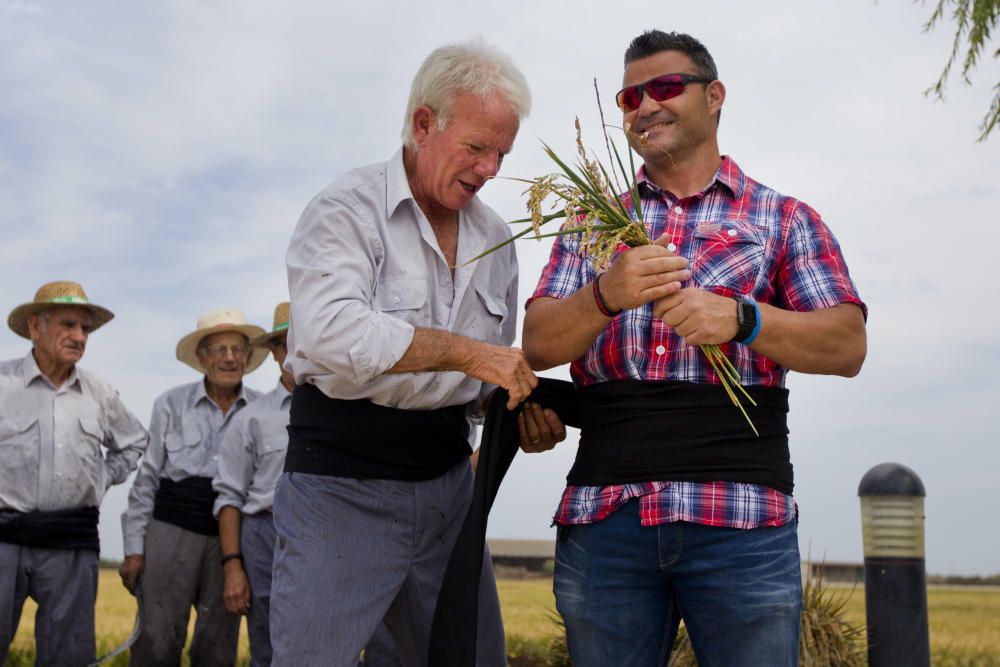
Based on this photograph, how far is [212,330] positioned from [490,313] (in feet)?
15.9

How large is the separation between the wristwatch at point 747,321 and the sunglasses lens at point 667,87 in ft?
2.34

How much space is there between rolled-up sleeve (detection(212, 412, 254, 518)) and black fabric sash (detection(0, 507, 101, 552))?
2.81ft

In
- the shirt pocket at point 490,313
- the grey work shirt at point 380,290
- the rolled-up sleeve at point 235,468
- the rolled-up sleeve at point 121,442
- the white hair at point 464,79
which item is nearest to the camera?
the grey work shirt at point 380,290

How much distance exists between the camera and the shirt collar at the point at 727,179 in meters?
3.12

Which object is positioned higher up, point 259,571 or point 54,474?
point 54,474

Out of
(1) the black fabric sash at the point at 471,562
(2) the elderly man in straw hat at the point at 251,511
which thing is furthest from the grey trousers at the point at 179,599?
(1) the black fabric sash at the point at 471,562

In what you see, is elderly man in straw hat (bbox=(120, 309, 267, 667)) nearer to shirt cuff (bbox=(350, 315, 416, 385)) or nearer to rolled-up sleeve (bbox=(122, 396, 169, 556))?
rolled-up sleeve (bbox=(122, 396, 169, 556))

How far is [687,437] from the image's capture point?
113 inches

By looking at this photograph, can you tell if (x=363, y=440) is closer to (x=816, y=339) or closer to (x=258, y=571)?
(x=816, y=339)

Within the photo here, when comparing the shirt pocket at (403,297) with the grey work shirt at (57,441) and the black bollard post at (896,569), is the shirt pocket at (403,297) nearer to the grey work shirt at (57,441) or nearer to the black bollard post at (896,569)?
the black bollard post at (896,569)

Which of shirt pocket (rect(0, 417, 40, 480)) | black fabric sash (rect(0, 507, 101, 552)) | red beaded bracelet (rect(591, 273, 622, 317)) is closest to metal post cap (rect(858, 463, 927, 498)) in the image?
red beaded bracelet (rect(591, 273, 622, 317))

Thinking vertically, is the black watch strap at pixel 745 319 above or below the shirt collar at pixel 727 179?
below

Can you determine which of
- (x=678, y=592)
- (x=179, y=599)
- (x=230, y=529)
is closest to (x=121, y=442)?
(x=179, y=599)

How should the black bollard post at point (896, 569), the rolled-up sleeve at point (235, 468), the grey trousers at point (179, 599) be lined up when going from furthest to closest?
the grey trousers at point (179, 599), the rolled-up sleeve at point (235, 468), the black bollard post at point (896, 569)
